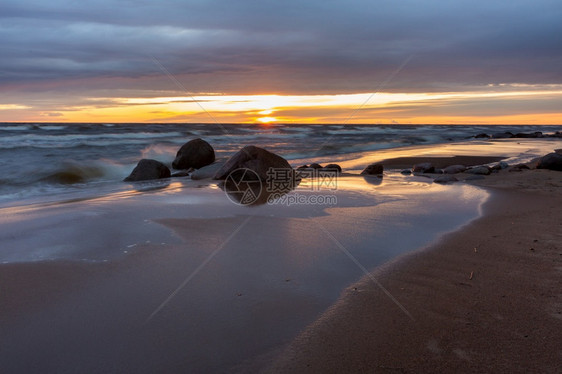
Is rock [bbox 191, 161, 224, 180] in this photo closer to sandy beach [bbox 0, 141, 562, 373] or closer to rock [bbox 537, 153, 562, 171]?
sandy beach [bbox 0, 141, 562, 373]

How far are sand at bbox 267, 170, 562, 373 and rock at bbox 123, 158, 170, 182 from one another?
8.65 metres

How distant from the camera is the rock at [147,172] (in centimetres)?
1099

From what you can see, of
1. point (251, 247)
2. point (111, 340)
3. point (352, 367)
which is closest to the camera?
point (352, 367)

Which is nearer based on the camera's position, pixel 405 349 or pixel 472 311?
pixel 405 349

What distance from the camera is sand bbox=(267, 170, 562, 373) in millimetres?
2186

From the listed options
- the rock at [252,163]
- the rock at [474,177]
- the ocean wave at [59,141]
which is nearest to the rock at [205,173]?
the rock at [252,163]

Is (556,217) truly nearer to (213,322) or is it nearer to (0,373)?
(213,322)

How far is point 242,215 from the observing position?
6.03m

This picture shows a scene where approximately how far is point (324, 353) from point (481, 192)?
6618 millimetres

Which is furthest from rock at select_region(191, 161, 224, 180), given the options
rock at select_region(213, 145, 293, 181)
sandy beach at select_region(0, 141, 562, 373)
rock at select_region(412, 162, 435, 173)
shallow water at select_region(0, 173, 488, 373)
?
rock at select_region(412, 162, 435, 173)

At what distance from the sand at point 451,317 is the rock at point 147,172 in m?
8.65

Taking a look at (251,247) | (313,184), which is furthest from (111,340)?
(313,184)

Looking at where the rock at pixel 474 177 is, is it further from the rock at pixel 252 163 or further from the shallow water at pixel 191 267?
the rock at pixel 252 163

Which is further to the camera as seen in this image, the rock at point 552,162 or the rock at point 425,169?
the rock at point 425,169
